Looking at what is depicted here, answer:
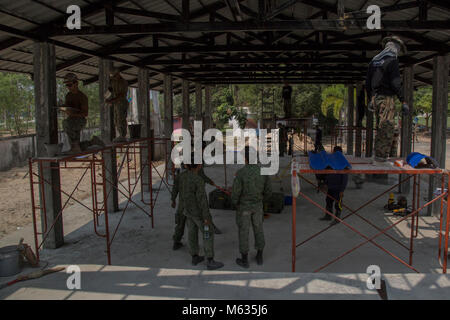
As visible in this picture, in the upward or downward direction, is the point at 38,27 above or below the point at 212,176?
above

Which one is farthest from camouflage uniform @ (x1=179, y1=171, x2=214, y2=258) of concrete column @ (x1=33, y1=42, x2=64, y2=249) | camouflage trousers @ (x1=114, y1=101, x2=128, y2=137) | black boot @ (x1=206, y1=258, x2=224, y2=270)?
camouflage trousers @ (x1=114, y1=101, x2=128, y2=137)

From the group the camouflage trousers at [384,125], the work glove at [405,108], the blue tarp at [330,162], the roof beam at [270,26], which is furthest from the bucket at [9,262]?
the work glove at [405,108]

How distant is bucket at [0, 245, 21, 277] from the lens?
5699mm

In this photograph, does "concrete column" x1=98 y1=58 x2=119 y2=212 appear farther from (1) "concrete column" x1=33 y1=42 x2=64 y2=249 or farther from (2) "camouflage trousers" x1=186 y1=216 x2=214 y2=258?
(2) "camouflage trousers" x1=186 y1=216 x2=214 y2=258

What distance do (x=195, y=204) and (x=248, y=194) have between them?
0.93 metres

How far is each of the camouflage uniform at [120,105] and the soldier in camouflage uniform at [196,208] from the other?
123 inches

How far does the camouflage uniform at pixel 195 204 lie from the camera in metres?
6.07

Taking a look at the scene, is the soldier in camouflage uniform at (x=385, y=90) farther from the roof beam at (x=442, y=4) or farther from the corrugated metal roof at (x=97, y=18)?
the corrugated metal roof at (x=97, y=18)

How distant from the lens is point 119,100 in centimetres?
847

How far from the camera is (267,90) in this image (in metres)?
34.7

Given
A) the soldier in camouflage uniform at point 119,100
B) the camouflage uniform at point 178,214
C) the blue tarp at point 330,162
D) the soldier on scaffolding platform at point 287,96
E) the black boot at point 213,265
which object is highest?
the soldier on scaffolding platform at point 287,96
